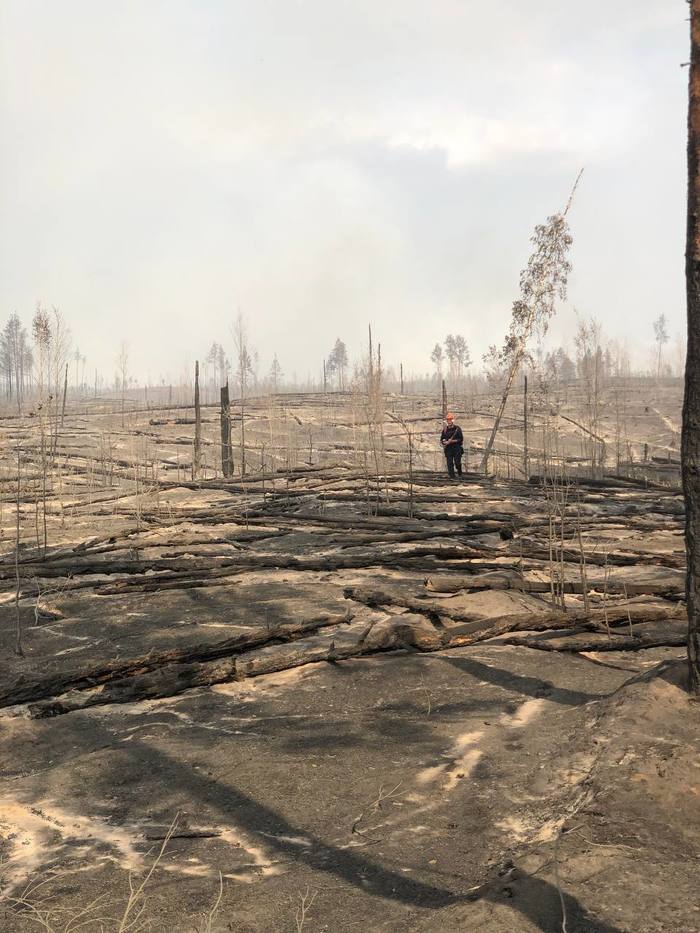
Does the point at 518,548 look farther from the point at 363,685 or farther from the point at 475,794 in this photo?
the point at 475,794

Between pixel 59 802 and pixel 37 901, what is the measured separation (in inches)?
40.1

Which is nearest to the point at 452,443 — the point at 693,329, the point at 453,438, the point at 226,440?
the point at 453,438

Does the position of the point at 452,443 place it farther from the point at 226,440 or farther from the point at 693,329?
the point at 693,329

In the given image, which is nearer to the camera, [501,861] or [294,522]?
[501,861]

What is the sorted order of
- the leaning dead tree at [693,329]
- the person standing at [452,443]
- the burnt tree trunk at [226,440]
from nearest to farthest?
the leaning dead tree at [693,329]
the person standing at [452,443]
the burnt tree trunk at [226,440]

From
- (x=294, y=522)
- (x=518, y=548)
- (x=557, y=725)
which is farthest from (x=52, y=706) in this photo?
(x=294, y=522)

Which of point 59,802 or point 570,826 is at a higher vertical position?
point 570,826

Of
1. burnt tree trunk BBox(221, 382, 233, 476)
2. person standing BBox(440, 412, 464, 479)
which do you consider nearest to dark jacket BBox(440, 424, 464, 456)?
person standing BBox(440, 412, 464, 479)

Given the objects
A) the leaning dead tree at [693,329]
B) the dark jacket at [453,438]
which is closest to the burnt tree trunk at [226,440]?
the dark jacket at [453,438]

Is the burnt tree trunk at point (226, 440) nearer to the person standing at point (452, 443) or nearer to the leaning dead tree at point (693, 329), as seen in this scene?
the person standing at point (452, 443)

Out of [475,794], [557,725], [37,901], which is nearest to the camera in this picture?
[37,901]

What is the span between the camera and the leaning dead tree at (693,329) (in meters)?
3.89

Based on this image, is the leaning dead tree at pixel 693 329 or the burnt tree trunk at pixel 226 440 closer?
the leaning dead tree at pixel 693 329

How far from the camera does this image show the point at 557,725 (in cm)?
402
